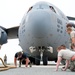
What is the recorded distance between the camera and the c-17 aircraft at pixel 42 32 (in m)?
13.6

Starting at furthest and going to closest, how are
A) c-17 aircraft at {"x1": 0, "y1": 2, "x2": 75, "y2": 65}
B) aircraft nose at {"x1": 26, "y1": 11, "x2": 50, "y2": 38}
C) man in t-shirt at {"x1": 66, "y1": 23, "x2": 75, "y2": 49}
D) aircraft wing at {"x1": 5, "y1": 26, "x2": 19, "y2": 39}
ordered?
aircraft wing at {"x1": 5, "y1": 26, "x2": 19, "y2": 39} < c-17 aircraft at {"x1": 0, "y1": 2, "x2": 75, "y2": 65} < aircraft nose at {"x1": 26, "y1": 11, "x2": 50, "y2": 38} < man in t-shirt at {"x1": 66, "y1": 23, "x2": 75, "y2": 49}

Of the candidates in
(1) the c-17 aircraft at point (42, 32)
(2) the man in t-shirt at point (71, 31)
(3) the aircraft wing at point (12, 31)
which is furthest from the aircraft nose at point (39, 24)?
(3) the aircraft wing at point (12, 31)

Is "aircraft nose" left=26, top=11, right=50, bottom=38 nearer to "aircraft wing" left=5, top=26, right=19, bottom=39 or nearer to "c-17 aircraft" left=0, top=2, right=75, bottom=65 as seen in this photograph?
"c-17 aircraft" left=0, top=2, right=75, bottom=65

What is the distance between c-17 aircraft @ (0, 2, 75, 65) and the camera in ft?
44.6

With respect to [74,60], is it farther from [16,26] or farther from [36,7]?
[16,26]

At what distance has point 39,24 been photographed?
1343 cm

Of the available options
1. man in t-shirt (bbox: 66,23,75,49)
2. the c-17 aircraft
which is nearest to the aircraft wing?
the c-17 aircraft

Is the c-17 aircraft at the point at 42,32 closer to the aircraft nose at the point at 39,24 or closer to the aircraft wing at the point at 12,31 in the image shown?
the aircraft nose at the point at 39,24

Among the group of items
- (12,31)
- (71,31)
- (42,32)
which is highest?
(12,31)

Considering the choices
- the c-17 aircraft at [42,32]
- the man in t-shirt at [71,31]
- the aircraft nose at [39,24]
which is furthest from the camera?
the c-17 aircraft at [42,32]

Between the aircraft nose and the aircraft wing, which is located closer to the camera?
the aircraft nose

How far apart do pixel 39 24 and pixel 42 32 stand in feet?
1.44

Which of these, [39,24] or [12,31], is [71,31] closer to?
[39,24]

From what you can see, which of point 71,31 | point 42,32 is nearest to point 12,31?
point 42,32
